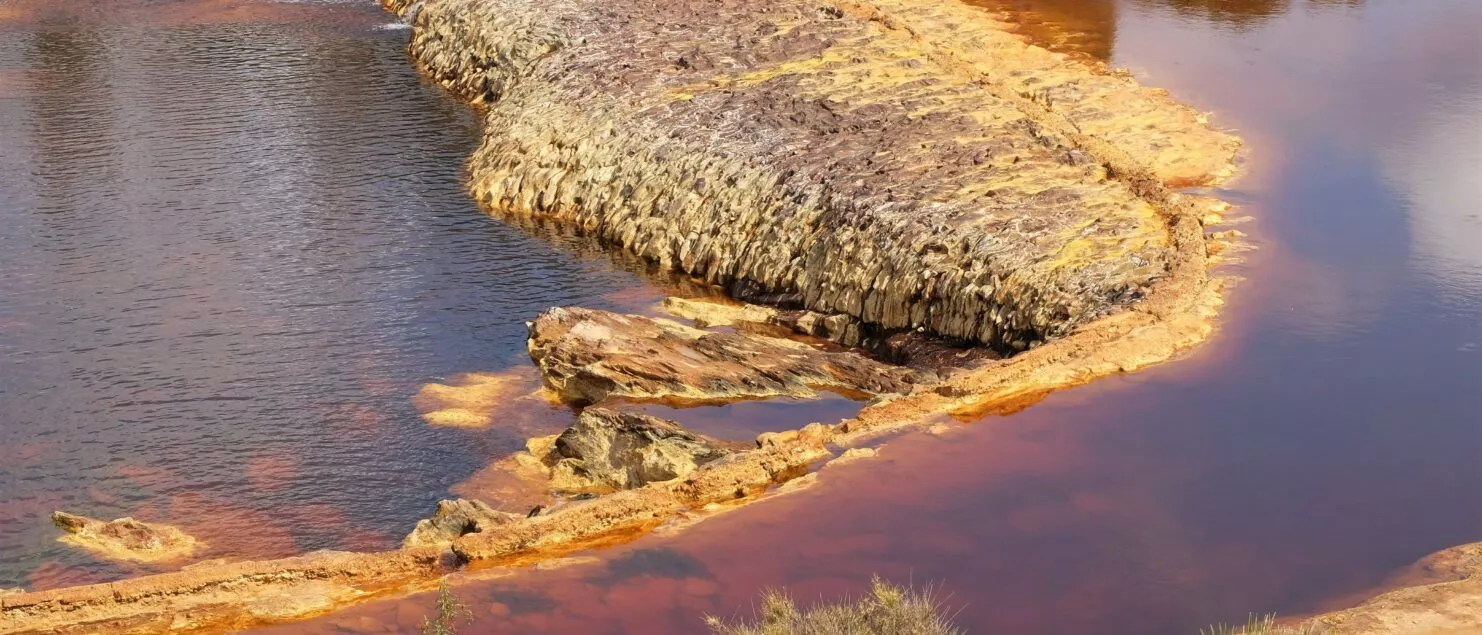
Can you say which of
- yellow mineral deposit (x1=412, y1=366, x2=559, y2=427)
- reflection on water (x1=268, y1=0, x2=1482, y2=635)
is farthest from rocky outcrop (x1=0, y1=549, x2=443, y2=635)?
yellow mineral deposit (x1=412, y1=366, x2=559, y2=427)

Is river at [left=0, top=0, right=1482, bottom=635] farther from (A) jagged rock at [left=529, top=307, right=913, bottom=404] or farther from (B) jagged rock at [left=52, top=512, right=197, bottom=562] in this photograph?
(A) jagged rock at [left=529, top=307, right=913, bottom=404]

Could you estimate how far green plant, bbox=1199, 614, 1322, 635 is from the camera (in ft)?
34.2

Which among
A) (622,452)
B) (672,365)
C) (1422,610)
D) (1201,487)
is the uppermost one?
(1422,610)

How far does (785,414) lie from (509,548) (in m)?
6.39

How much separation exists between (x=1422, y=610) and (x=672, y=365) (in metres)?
11.2

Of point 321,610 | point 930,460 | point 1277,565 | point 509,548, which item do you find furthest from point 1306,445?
point 321,610

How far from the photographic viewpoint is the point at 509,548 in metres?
13.6

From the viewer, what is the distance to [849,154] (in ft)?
88.6

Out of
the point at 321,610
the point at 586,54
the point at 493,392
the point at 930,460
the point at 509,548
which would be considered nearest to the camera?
the point at 321,610

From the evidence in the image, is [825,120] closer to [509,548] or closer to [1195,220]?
[1195,220]

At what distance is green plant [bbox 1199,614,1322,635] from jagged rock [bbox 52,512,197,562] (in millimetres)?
11116

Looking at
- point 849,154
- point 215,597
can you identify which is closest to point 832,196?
point 849,154

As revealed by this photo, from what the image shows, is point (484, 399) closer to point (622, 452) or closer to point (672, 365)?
point (672, 365)

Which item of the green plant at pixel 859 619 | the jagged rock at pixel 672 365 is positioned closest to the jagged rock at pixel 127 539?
the jagged rock at pixel 672 365
